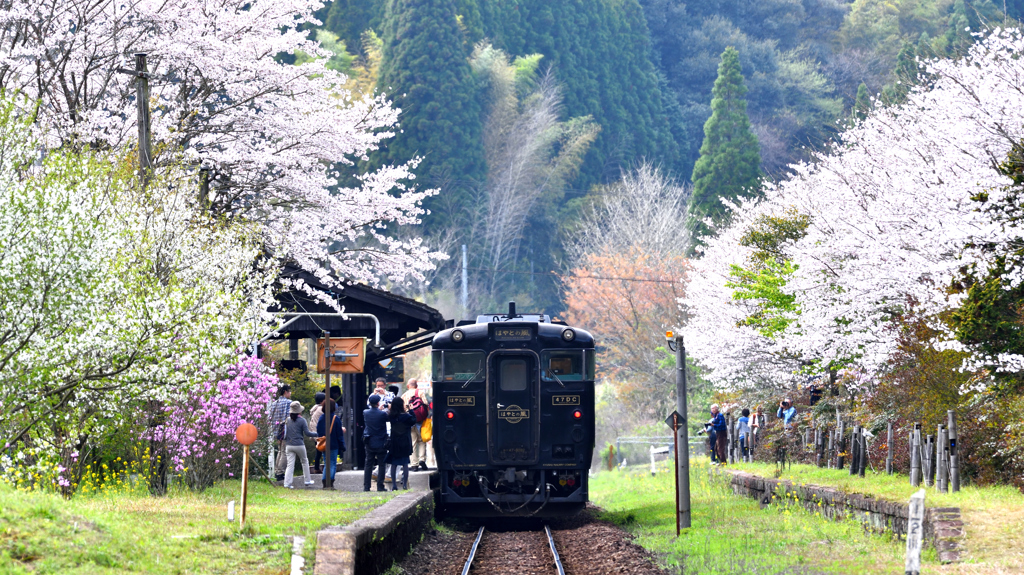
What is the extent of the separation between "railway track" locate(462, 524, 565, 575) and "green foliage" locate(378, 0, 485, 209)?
130 feet

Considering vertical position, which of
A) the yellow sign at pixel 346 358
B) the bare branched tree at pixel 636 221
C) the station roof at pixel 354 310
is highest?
A: the bare branched tree at pixel 636 221

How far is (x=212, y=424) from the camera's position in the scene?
1631cm

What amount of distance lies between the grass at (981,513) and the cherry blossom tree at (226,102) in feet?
31.6

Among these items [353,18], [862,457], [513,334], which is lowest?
[862,457]

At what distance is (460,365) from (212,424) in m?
3.73

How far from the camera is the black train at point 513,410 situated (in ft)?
55.0

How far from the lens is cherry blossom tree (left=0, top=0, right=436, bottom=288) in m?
18.0

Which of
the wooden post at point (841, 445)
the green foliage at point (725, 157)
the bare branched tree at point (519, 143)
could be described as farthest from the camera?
the bare branched tree at point (519, 143)

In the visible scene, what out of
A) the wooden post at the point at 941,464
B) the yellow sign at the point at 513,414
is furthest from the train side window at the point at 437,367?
the wooden post at the point at 941,464

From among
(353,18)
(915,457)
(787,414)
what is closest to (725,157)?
(353,18)

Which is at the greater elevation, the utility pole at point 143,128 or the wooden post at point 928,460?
the utility pole at point 143,128

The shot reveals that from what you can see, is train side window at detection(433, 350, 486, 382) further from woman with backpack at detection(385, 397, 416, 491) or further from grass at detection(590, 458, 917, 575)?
grass at detection(590, 458, 917, 575)

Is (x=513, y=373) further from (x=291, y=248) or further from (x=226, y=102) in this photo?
(x=226, y=102)

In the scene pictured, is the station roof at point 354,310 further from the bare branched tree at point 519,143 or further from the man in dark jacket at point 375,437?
the bare branched tree at point 519,143
